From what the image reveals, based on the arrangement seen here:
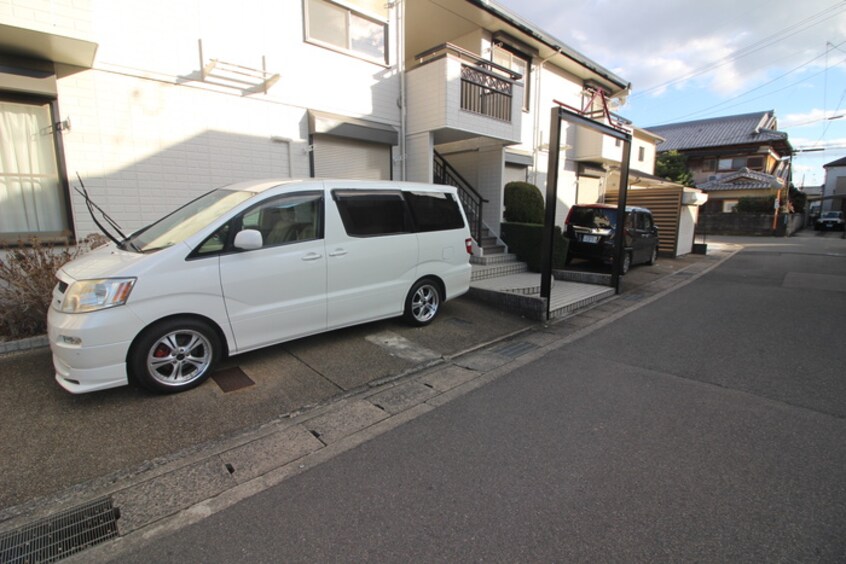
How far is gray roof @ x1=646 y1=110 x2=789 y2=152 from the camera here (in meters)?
32.5

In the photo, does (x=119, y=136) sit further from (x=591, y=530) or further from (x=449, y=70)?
(x=591, y=530)

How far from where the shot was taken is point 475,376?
4.24 m

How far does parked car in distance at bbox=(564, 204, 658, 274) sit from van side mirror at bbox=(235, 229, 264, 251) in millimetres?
7719

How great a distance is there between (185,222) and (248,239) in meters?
0.91

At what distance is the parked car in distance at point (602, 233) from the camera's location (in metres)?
9.63

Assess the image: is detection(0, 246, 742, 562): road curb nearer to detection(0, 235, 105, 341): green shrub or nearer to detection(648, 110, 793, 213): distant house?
detection(0, 235, 105, 341): green shrub

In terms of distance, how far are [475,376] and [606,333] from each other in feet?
8.17

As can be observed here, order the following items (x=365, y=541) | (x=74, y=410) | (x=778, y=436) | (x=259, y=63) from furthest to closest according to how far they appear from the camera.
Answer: (x=259, y=63) < (x=74, y=410) < (x=778, y=436) < (x=365, y=541)

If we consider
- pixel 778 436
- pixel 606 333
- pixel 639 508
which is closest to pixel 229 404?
pixel 639 508

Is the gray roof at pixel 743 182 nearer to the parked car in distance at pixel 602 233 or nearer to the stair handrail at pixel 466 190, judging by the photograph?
the parked car in distance at pixel 602 233

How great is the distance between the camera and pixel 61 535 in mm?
2193

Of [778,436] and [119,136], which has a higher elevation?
[119,136]

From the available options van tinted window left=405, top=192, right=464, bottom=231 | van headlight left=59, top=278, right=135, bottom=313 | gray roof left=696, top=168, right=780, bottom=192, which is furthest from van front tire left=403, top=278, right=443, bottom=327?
gray roof left=696, top=168, right=780, bottom=192

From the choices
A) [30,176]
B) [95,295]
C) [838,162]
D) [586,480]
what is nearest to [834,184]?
[838,162]
